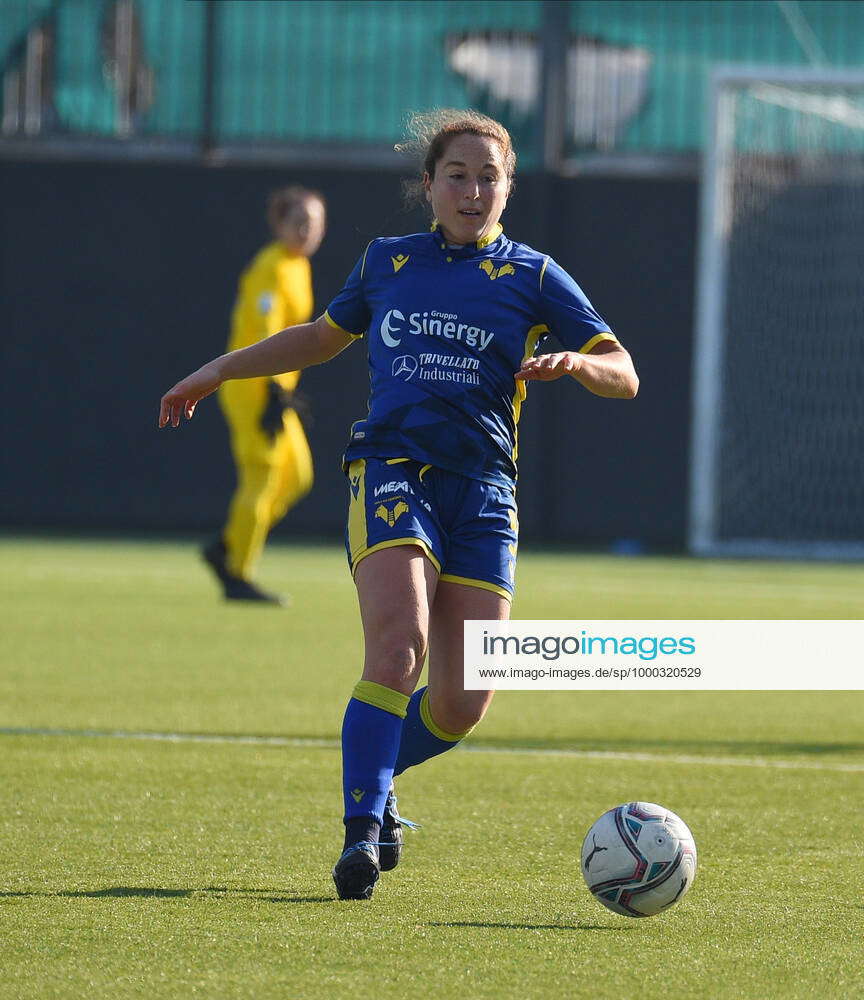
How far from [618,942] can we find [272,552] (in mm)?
11912

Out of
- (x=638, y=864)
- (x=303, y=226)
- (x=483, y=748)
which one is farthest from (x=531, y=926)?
(x=303, y=226)

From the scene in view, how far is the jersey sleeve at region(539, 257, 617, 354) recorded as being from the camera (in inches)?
176

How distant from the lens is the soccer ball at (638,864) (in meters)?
3.86

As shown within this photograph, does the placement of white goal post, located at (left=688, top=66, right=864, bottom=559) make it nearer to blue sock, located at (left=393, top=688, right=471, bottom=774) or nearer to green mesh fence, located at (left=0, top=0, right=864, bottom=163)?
green mesh fence, located at (left=0, top=0, right=864, bottom=163)

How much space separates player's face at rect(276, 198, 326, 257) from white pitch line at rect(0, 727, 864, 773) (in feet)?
15.2

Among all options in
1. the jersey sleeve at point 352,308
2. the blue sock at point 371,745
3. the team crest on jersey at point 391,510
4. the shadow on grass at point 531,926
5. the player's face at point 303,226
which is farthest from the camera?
the player's face at point 303,226

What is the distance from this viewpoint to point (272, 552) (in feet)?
50.8

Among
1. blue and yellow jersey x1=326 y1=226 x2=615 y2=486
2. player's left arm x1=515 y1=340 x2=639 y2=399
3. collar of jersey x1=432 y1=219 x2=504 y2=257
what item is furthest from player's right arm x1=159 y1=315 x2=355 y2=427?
player's left arm x1=515 y1=340 x2=639 y2=399

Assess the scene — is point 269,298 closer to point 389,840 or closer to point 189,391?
point 189,391

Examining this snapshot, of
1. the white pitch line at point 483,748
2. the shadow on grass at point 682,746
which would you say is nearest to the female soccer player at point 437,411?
the white pitch line at point 483,748

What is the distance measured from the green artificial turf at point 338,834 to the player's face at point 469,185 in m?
1.56

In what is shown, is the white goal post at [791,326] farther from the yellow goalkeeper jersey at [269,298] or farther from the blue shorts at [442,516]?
the blue shorts at [442,516]

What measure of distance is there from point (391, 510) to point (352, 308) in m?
0.61

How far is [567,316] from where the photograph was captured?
14.7 ft
